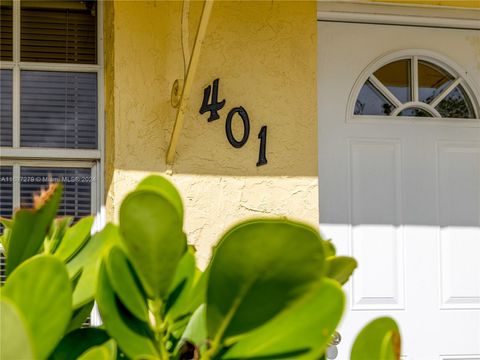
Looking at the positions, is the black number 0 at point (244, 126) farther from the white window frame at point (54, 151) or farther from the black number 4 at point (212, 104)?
the white window frame at point (54, 151)

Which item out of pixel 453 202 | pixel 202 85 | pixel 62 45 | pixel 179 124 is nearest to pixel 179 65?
pixel 202 85

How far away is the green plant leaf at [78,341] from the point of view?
731 mm

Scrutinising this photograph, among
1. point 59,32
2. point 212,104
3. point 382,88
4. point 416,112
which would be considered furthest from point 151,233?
point 416,112

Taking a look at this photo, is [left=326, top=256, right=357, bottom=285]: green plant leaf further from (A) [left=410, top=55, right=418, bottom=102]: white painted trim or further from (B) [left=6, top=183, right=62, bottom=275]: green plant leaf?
(A) [left=410, top=55, right=418, bottom=102]: white painted trim

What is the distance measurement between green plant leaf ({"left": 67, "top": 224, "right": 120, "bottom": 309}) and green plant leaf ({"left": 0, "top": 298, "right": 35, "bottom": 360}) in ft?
0.54

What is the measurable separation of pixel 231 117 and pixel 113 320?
2655mm

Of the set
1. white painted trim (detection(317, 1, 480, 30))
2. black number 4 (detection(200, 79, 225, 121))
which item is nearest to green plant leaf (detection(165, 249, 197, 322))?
black number 4 (detection(200, 79, 225, 121))

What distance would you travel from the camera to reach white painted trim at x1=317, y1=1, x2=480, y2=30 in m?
3.60

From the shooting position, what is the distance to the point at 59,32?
3.42 meters

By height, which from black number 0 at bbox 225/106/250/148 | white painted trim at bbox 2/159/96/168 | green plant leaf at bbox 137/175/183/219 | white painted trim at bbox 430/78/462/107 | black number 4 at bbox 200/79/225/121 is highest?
white painted trim at bbox 430/78/462/107

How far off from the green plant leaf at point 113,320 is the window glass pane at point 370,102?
315cm

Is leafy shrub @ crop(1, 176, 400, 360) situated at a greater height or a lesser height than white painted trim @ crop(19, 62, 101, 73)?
lesser

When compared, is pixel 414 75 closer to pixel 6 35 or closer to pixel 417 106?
pixel 417 106

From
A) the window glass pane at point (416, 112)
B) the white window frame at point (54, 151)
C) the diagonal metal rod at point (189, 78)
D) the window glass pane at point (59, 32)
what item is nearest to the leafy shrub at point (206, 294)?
the diagonal metal rod at point (189, 78)
